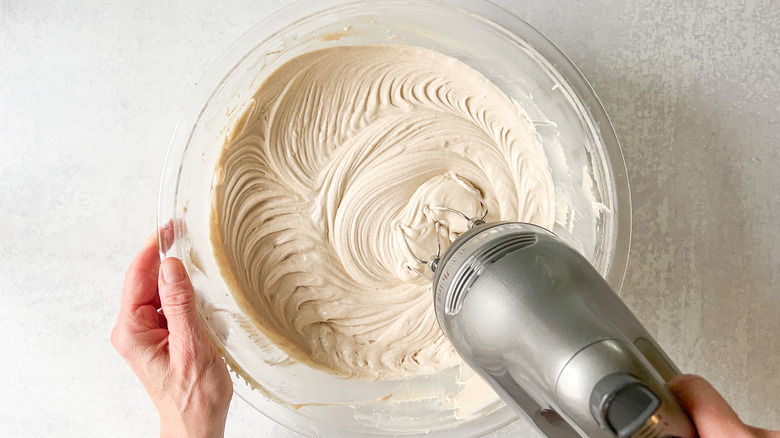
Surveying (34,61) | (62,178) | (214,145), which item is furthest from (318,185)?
(34,61)

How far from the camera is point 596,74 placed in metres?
1.15

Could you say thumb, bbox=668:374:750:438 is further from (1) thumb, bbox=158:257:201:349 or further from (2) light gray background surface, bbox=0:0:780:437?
(1) thumb, bbox=158:257:201:349

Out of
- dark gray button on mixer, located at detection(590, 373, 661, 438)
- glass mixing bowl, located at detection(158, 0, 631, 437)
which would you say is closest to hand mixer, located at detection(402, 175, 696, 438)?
dark gray button on mixer, located at detection(590, 373, 661, 438)

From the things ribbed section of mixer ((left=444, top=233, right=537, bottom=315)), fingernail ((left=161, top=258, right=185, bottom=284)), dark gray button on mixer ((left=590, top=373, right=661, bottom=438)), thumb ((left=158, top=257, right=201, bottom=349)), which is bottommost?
dark gray button on mixer ((left=590, top=373, right=661, bottom=438))

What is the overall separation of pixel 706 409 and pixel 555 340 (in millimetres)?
211

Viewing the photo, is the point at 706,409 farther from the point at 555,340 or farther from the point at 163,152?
the point at 163,152

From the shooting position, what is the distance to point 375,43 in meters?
1.14

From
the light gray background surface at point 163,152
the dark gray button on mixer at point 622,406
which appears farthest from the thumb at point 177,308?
the dark gray button on mixer at point 622,406

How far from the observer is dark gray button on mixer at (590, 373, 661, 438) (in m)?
0.56

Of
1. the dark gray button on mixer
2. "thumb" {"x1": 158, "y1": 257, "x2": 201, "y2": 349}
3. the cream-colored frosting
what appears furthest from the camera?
the cream-colored frosting

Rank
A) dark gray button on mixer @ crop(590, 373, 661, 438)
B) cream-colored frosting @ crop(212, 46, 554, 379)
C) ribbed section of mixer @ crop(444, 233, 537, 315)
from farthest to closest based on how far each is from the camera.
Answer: cream-colored frosting @ crop(212, 46, 554, 379)
ribbed section of mixer @ crop(444, 233, 537, 315)
dark gray button on mixer @ crop(590, 373, 661, 438)

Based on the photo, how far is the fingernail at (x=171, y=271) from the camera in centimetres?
99

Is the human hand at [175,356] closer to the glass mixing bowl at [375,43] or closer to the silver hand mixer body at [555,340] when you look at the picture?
the glass mixing bowl at [375,43]

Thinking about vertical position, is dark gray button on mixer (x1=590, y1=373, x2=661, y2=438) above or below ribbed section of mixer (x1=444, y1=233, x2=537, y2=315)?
below
